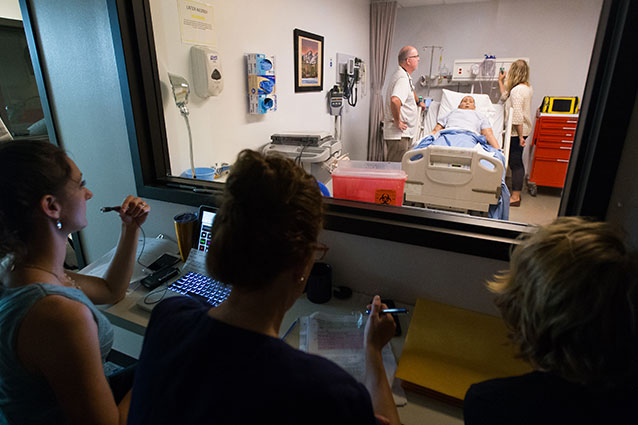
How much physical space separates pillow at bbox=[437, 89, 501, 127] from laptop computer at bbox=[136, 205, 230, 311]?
11.2 feet

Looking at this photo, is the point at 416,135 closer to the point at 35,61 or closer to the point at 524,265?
the point at 35,61

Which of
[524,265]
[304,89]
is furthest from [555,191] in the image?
[524,265]

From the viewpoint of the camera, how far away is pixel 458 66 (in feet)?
16.0

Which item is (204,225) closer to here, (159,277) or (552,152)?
(159,277)

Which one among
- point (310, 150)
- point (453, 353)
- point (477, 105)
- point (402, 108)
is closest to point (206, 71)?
point (310, 150)

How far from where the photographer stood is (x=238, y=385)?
1.65ft

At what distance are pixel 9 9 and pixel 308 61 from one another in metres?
2.37

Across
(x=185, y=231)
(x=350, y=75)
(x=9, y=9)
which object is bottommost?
(x=185, y=231)

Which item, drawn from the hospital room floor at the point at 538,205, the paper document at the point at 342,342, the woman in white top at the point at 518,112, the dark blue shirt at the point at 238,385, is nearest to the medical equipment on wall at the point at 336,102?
the woman in white top at the point at 518,112

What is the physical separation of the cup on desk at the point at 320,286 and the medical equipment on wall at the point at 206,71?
1.36m

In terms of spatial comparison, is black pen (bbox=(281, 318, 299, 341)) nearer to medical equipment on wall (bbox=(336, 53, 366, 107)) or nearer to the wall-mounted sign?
the wall-mounted sign

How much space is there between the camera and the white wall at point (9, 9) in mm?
2826

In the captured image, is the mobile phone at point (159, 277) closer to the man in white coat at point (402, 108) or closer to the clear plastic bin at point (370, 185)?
the clear plastic bin at point (370, 185)

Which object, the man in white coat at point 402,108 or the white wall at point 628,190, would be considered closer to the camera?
the white wall at point 628,190
